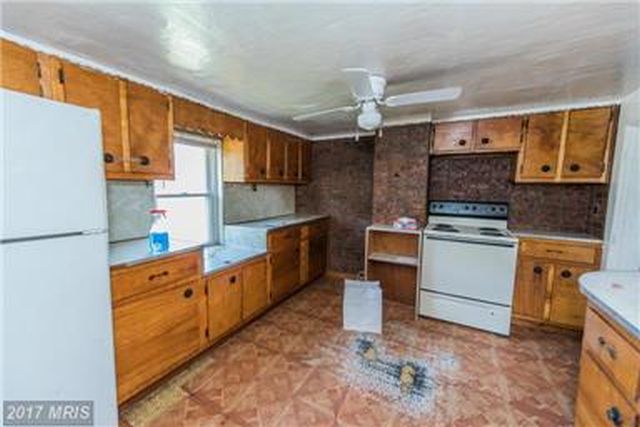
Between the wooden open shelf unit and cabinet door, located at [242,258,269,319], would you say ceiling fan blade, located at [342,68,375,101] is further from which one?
cabinet door, located at [242,258,269,319]

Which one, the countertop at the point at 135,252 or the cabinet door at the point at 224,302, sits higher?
the countertop at the point at 135,252

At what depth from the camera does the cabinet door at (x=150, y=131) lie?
6.37ft

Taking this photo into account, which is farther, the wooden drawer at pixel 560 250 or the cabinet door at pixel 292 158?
the cabinet door at pixel 292 158

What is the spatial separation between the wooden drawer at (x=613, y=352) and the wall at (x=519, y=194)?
1879 millimetres

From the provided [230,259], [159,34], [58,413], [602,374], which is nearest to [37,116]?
[159,34]

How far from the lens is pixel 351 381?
2045mm

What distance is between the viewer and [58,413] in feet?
4.22

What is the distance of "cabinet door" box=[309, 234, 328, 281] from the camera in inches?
153

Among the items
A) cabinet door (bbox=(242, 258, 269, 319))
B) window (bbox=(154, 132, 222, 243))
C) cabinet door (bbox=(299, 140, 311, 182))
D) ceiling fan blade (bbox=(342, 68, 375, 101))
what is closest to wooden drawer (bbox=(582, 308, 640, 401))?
ceiling fan blade (bbox=(342, 68, 375, 101))

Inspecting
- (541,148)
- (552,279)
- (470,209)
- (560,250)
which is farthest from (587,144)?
(552,279)

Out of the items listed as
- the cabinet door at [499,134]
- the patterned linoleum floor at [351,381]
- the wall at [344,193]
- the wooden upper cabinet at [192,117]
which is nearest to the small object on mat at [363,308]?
the patterned linoleum floor at [351,381]

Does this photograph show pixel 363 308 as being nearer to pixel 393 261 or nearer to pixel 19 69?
pixel 393 261

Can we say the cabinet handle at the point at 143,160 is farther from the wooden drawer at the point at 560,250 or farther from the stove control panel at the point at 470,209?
the wooden drawer at the point at 560,250

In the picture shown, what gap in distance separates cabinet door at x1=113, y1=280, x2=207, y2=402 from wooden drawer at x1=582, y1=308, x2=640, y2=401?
2288mm
